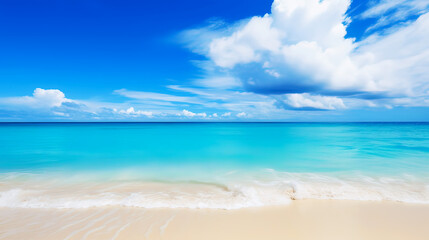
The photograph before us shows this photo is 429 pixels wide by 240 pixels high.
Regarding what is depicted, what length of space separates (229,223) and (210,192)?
8.39ft

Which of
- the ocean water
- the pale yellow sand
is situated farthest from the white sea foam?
the pale yellow sand

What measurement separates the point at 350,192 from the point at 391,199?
47.0 inches

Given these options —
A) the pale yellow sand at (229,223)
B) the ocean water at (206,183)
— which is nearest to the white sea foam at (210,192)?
the ocean water at (206,183)

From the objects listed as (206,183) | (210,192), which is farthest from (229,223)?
(206,183)

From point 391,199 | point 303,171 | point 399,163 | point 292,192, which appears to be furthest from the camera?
point 399,163

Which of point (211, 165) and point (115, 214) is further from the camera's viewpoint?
point (211, 165)

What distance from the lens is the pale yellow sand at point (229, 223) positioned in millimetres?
4828

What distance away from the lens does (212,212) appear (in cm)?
600

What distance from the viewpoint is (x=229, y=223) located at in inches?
210

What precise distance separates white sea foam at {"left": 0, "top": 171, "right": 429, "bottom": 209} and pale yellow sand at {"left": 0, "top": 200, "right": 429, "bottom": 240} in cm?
44

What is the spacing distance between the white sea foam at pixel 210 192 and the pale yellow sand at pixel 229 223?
44 cm

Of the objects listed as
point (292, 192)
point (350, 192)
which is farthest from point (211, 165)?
point (350, 192)

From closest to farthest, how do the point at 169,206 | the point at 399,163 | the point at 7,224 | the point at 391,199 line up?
the point at 7,224 < the point at 169,206 < the point at 391,199 < the point at 399,163

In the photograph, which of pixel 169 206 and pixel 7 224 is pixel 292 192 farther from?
pixel 7 224
